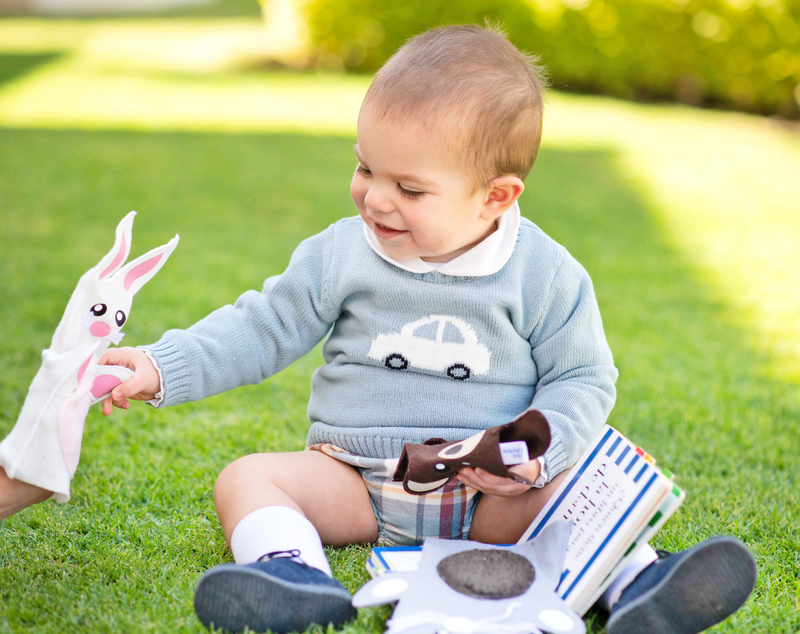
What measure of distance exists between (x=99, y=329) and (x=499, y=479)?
0.67 metres

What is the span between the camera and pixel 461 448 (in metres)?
1.29

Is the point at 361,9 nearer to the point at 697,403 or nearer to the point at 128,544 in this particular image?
the point at 697,403

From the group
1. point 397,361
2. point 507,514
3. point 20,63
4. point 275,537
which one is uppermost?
point 397,361

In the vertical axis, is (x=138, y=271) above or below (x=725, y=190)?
above

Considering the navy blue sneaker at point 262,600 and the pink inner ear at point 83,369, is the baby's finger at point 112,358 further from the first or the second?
the navy blue sneaker at point 262,600

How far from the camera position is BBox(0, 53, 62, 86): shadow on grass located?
7.35 metres

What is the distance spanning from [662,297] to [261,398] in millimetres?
1806

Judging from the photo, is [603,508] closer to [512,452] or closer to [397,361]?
[512,452]

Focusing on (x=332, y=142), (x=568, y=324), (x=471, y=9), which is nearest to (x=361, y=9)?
(x=471, y=9)

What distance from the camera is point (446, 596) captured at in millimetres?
1175

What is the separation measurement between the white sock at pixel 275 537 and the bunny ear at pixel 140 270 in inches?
16.2

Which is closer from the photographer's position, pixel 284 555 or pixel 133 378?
pixel 284 555

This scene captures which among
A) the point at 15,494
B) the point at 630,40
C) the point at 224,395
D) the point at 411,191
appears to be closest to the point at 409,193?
the point at 411,191

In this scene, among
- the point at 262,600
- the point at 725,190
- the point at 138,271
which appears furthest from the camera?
the point at 725,190
